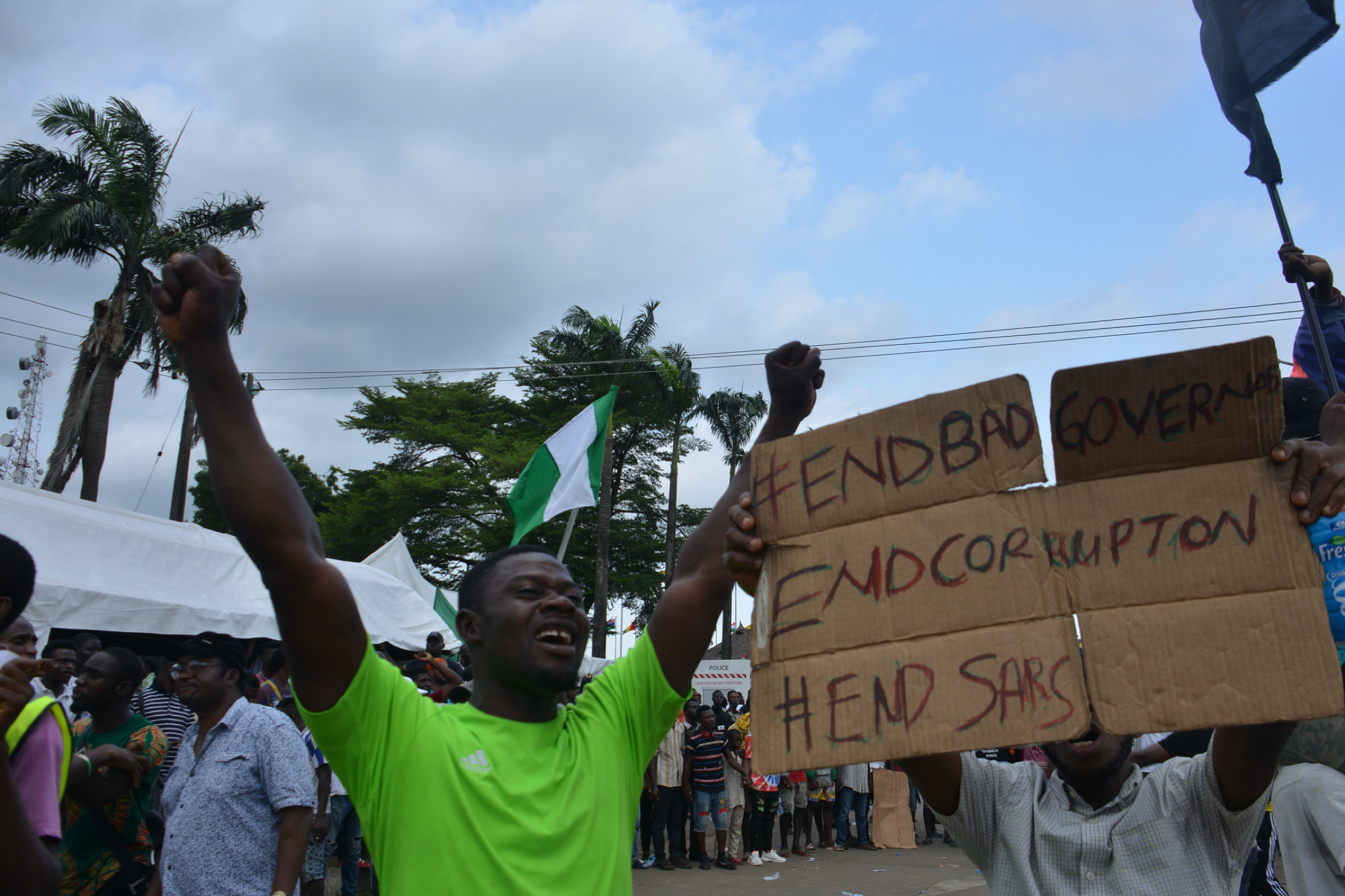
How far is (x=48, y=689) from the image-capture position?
636 centimetres

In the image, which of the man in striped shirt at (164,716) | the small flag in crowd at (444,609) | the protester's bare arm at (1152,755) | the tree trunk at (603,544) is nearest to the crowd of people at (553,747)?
the protester's bare arm at (1152,755)

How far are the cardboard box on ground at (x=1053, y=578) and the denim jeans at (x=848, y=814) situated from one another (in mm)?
13159

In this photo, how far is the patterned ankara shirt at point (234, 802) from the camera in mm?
3420

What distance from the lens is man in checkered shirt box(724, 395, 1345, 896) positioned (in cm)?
207

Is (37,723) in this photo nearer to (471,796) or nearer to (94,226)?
(471,796)

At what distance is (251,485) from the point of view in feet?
5.86

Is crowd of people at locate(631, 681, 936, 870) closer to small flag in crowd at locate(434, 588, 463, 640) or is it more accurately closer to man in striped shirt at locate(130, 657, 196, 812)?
small flag in crowd at locate(434, 588, 463, 640)

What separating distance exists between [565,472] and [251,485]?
29.0 feet

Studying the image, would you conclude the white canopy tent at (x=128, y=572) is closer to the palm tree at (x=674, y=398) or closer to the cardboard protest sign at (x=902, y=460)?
the cardboard protest sign at (x=902, y=460)

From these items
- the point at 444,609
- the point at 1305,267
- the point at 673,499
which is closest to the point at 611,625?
the point at 673,499

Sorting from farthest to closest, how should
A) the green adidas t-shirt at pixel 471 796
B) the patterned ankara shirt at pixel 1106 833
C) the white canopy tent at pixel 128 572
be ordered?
the white canopy tent at pixel 128 572 → the patterned ankara shirt at pixel 1106 833 → the green adidas t-shirt at pixel 471 796

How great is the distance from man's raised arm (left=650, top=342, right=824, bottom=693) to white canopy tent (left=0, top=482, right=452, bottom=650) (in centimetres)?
804

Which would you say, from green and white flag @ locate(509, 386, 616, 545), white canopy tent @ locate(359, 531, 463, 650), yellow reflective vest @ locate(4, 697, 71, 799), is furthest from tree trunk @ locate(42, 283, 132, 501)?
yellow reflective vest @ locate(4, 697, 71, 799)

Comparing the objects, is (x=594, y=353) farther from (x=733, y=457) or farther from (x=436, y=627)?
(x=436, y=627)
